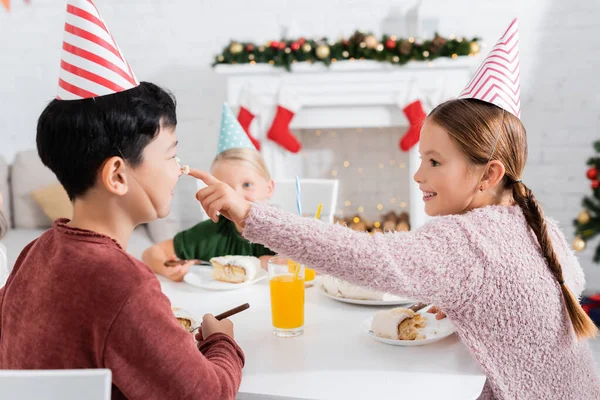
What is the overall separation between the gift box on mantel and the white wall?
0.57 m

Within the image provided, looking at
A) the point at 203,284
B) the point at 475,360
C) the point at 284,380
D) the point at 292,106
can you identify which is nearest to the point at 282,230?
the point at 284,380

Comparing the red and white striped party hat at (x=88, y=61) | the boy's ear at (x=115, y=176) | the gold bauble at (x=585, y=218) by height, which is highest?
the red and white striped party hat at (x=88, y=61)

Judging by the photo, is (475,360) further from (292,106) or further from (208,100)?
(208,100)

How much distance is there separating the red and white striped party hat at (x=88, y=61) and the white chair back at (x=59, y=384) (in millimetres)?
423

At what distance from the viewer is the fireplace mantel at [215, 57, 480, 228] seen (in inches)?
135

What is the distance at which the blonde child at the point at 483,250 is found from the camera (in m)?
1.02

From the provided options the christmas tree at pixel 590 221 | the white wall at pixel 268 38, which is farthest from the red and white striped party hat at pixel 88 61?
the white wall at pixel 268 38

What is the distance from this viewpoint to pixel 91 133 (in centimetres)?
89

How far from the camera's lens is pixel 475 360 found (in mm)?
1079

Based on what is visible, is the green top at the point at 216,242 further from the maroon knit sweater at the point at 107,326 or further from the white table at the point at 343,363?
the maroon knit sweater at the point at 107,326

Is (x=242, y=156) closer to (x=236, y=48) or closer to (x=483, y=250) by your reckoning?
(x=483, y=250)

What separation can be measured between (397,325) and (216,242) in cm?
102

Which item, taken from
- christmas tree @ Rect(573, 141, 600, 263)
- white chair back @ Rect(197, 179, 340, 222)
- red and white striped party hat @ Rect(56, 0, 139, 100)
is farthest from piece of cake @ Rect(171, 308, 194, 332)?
christmas tree @ Rect(573, 141, 600, 263)

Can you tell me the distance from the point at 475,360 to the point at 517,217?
0.91 ft
